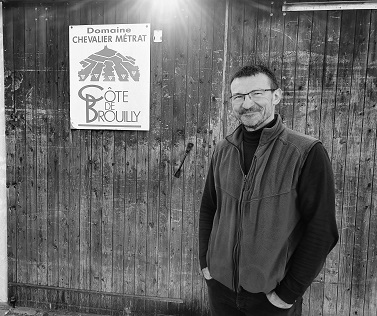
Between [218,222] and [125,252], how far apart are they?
187 centimetres

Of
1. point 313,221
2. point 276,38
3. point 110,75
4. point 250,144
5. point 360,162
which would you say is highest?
point 276,38

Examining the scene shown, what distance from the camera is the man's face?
1726 millimetres

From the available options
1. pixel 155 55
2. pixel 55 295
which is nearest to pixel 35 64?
pixel 155 55

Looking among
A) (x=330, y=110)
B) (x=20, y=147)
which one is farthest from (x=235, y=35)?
(x=20, y=147)

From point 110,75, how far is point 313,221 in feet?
8.11

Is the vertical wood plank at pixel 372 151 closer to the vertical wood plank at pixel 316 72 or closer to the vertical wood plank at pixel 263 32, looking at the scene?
the vertical wood plank at pixel 316 72

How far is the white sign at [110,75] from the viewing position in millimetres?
3352

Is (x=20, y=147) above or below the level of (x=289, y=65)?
below

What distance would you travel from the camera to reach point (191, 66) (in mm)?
3307

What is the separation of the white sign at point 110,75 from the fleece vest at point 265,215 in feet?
5.99

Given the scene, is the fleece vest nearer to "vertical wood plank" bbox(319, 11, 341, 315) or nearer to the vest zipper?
the vest zipper

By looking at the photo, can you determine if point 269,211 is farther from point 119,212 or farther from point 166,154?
point 119,212

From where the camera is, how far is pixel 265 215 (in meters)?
1.70

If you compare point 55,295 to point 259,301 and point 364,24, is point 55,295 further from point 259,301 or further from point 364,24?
point 364,24
